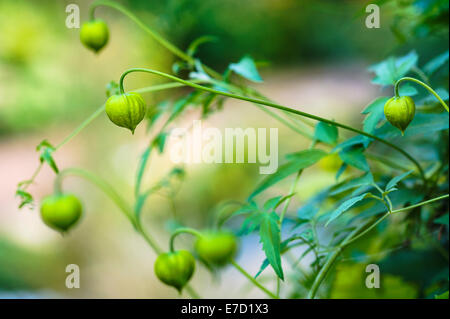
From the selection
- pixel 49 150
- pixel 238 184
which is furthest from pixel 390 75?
pixel 238 184

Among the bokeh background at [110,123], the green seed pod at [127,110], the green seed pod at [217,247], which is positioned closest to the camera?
the green seed pod at [127,110]

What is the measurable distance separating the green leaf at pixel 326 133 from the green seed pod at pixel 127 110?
6.6 inches

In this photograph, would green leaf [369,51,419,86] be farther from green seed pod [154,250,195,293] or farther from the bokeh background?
the bokeh background

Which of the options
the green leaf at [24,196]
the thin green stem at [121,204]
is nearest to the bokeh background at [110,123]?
the thin green stem at [121,204]

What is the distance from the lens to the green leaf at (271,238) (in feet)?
1.15

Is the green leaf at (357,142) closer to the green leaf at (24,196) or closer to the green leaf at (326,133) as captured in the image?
the green leaf at (326,133)

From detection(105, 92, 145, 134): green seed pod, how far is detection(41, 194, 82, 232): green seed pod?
183mm

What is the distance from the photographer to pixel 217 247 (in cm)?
43

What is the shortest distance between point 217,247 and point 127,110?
156 mm

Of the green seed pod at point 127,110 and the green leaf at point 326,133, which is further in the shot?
the green leaf at point 326,133

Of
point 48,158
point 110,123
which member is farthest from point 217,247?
point 110,123

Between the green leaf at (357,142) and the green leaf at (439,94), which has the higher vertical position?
the green leaf at (439,94)

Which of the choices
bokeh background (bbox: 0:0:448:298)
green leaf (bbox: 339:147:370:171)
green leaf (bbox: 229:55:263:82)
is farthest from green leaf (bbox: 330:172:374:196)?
bokeh background (bbox: 0:0:448:298)

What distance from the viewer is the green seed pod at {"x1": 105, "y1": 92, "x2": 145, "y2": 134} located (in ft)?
1.05
